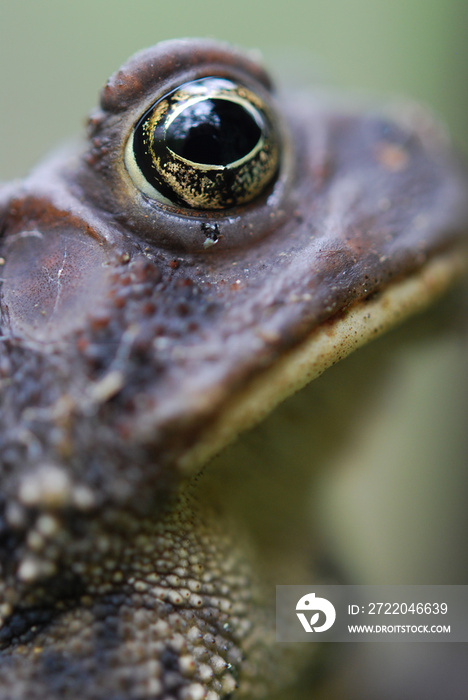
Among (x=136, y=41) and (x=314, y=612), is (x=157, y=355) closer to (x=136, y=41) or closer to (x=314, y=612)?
(x=314, y=612)

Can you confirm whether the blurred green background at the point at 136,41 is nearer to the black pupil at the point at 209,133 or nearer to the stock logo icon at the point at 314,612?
the black pupil at the point at 209,133

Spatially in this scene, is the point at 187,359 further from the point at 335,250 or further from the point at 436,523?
the point at 436,523

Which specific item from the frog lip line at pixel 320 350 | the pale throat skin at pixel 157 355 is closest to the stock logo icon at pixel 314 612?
the pale throat skin at pixel 157 355

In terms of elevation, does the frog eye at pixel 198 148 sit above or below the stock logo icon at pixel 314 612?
above

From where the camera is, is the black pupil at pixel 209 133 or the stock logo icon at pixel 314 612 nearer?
the black pupil at pixel 209 133

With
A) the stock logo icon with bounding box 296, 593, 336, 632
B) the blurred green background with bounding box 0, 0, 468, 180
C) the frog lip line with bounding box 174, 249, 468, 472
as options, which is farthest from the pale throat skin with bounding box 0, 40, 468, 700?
the blurred green background with bounding box 0, 0, 468, 180

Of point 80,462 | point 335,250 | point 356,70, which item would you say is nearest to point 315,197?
point 335,250
